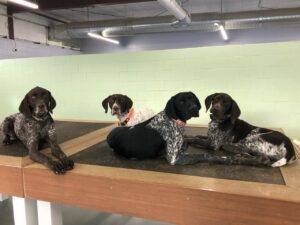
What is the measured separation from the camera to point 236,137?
216 cm

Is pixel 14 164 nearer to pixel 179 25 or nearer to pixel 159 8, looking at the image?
pixel 179 25

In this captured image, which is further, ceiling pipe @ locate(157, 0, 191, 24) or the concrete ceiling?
the concrete ceiling

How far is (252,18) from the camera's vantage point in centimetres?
599

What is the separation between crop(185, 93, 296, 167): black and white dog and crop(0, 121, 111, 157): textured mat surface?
3.76ft

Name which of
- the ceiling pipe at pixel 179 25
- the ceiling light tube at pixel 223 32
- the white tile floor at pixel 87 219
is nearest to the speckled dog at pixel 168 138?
the white tile floor at pixel 87 219

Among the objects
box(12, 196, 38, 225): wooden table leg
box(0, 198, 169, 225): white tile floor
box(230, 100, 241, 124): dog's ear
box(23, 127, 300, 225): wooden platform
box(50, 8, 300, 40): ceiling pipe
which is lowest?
box(0, 198, 169, 225): white tile floor

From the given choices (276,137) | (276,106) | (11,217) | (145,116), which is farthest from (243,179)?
(11,217)

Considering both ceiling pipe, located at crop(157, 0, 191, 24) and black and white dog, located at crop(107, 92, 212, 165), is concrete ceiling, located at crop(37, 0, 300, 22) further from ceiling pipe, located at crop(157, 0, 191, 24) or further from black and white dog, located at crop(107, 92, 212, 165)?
black and white dog, located at crop(107, 92, 212, 165)

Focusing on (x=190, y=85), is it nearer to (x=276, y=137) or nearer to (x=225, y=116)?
(x=225, y=116)

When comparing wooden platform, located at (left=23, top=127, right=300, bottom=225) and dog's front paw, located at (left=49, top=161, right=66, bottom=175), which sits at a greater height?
dog's front paw, located at (left=49, top=161, right=66, bottom=175)

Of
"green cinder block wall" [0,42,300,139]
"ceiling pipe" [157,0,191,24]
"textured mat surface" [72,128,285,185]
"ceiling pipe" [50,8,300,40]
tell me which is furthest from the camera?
"ceiling pipe" [50,8,300,40]

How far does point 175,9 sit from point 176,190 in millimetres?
4034

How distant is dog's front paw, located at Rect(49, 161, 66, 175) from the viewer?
166 centimetres

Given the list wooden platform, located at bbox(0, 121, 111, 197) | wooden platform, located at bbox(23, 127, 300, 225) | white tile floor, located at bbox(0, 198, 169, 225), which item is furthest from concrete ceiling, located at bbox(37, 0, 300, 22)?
wooden platform, located at bbox(23, 127, 300, 225)
